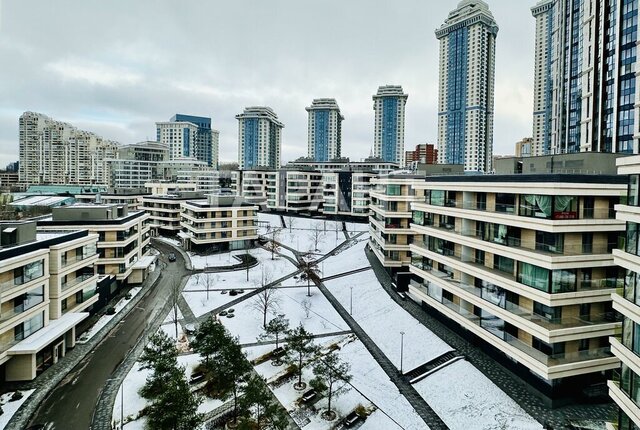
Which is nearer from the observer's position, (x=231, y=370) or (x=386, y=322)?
(x=231, y=370)

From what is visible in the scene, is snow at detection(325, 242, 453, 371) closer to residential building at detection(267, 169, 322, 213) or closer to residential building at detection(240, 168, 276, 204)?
residential building at detection(267, 169, 322, 213)

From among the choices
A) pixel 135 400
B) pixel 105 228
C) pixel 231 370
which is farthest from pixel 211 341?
pixel 105 228

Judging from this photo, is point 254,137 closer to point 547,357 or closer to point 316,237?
point 316,237

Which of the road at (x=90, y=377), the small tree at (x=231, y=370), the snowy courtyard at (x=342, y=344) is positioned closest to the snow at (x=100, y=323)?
the road at (x=90, y=377)

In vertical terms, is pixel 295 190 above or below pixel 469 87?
below

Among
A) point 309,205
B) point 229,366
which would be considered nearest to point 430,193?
point 229,366

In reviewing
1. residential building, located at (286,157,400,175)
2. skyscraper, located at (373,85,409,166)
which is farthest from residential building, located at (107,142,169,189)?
skyscraper, located at (373,85,409,166)

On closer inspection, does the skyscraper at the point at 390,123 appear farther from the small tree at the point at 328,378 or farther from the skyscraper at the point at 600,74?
the small tree at the point at 328,378

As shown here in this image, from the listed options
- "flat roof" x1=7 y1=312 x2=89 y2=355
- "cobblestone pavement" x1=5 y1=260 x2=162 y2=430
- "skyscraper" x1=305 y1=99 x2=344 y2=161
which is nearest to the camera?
"cobblestone pavement" x1=5 y1=260 x2=162 y2=430
